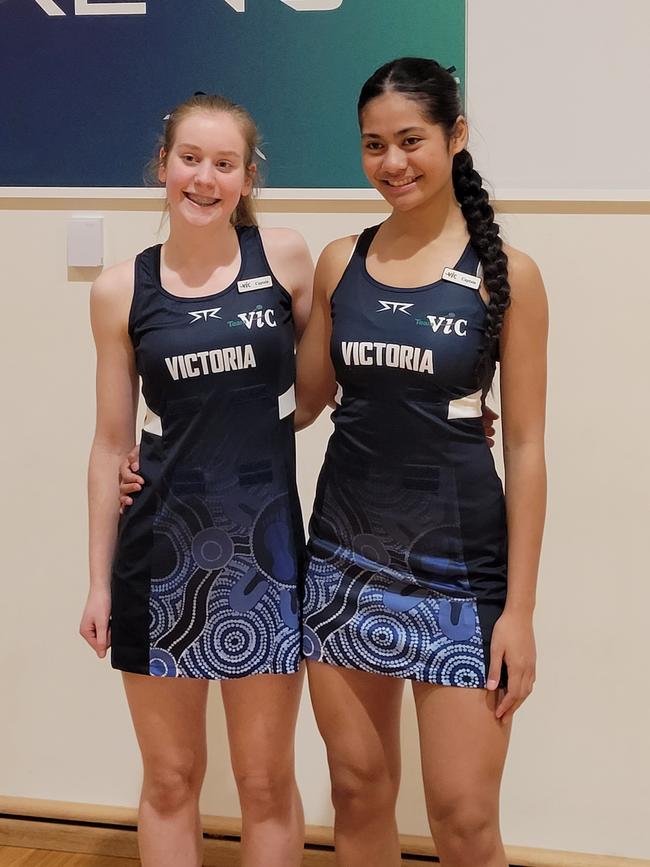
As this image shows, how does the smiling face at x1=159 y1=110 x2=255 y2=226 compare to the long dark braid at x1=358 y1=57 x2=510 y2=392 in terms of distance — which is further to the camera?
the smiling face at x1=159 y1=110 x2=255 y2=226

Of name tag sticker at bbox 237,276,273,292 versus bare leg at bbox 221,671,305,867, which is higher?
name tag sticker at bbox 237,276,273,292

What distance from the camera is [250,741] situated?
1926mm

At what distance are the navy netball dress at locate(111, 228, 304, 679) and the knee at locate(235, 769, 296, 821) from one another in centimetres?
20

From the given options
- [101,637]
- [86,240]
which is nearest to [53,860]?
[101,637]

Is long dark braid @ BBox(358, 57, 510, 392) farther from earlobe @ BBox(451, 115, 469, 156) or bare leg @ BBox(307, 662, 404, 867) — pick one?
bare leg @ BBox(307, 662, 404, 867)

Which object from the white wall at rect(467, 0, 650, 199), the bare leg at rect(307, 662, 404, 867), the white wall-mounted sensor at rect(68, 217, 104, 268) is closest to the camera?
the bare leg at rect(307, 662, 404, 867)

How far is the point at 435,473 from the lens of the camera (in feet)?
5.74

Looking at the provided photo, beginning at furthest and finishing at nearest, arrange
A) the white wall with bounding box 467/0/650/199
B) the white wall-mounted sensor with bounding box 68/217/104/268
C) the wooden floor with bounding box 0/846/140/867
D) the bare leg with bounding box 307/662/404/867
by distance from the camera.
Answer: the wooden floor with bounding box 0/846/140/867
the white wall-mounted sensor with bounding box 68/217/104/268
the white wall with bounding box 467/0/650/199
the bare leg with bounding box 307/662/404/867

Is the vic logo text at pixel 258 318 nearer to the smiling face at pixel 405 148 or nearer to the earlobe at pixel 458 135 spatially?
the smiling face at pixel 405 148

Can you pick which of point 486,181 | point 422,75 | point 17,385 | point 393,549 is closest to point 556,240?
point 486,181

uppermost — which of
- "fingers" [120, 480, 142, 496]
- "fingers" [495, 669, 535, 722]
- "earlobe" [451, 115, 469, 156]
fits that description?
"earlobe" [451, 115, 469, 156]

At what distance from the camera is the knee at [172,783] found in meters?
1.96

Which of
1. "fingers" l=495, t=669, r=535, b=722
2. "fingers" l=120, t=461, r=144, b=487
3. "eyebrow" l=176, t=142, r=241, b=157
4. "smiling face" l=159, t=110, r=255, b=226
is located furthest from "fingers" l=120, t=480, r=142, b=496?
"fingers" l=495, t=669, r=535, b=722

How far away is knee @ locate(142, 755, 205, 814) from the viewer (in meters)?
1.96
